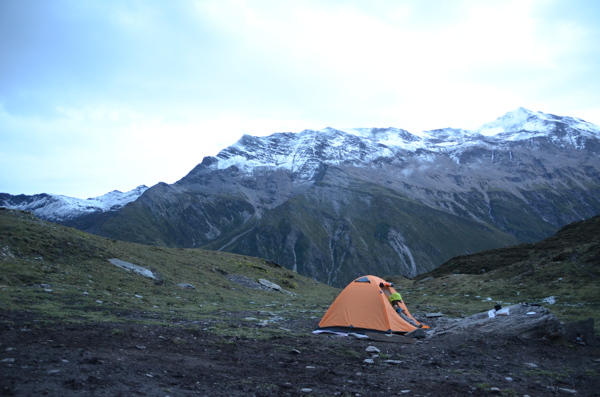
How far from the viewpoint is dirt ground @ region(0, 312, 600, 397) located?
29.9ft

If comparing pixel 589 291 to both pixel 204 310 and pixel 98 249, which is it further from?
pixel 98 249

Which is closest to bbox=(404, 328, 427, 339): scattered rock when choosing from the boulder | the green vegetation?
the boulder

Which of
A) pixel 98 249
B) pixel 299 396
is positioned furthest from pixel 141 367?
pixel 98 249

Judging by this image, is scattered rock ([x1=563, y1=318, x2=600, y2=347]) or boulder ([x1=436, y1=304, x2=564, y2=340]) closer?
scattered rock ([x1=563, y1=318, x2=600, y2=347])

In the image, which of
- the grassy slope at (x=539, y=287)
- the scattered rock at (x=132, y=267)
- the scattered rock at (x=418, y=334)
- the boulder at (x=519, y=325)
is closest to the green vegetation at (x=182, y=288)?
the grassy slope at (x=539, y=287)

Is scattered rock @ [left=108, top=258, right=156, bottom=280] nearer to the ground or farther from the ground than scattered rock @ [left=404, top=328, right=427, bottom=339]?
farther from the ground

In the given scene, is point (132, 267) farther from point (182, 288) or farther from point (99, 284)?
point (99, 284)

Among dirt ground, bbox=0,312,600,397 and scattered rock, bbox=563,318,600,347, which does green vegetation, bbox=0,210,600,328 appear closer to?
dirt ground, bbox=0,312,600,397

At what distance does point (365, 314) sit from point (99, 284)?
52.1ft

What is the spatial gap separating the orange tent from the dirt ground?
9.99 feet

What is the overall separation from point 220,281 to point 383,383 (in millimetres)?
27745

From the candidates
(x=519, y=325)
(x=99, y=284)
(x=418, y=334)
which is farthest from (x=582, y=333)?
(x=99, y=284)

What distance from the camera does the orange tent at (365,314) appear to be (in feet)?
63.5

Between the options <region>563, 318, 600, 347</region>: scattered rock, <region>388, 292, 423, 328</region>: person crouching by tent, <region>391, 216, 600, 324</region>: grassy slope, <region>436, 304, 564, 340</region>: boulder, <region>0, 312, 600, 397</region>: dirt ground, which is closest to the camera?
<region>0, 312, 600, 397</region>: dirt ground
